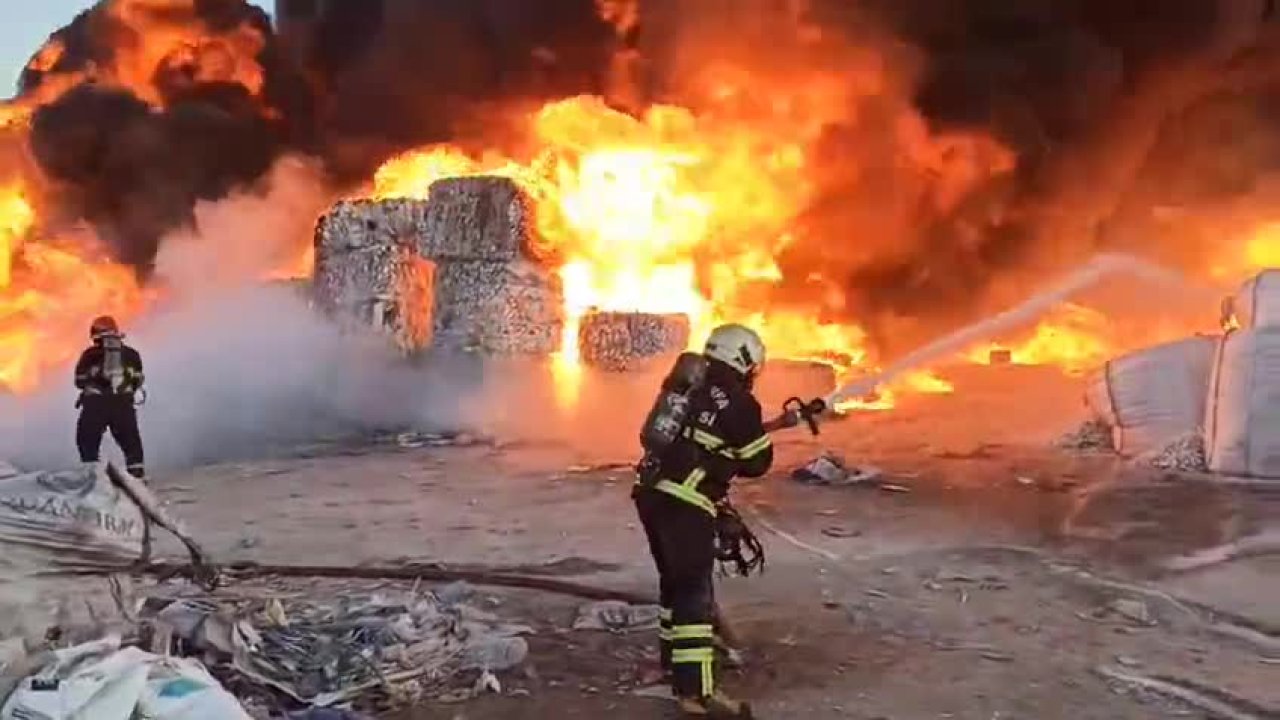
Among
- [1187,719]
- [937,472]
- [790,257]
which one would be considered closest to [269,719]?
[1187,719]

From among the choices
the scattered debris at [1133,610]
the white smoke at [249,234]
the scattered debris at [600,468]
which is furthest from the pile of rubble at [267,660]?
the white smoke at [249,234]

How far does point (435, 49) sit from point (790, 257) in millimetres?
6045

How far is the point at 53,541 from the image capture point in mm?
5492

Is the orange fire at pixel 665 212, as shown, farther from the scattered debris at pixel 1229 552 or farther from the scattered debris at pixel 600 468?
the scattered debris at pixel 1229 552

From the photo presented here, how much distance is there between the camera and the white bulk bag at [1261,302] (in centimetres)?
1002

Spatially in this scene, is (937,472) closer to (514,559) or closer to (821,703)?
(514,559)

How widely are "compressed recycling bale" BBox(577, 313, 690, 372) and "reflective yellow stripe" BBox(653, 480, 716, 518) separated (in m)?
10.3

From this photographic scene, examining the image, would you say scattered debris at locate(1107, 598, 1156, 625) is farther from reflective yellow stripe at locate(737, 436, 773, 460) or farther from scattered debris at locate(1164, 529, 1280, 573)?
reflective yellow stripe at locate(737, 436, 773, 460)

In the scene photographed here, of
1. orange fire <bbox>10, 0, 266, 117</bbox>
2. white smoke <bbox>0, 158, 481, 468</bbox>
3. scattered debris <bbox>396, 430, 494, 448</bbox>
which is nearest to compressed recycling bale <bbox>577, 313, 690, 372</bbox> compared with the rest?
white smoke <bbox>0, 158, 481, 468</bbox>

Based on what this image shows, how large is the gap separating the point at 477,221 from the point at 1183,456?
8.04 metres

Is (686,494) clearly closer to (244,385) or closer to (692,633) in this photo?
(692,633)

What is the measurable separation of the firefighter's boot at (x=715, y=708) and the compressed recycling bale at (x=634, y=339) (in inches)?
413

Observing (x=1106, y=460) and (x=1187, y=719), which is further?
(x=1106, y=460)

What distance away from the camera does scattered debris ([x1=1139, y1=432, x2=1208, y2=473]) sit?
34.3ft
